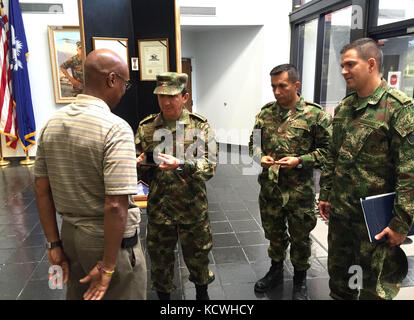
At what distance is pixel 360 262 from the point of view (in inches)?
69.9

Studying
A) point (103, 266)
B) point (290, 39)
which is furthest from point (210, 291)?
point (290, 39)

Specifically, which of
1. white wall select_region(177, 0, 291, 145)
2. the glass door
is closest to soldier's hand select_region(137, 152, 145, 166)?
the glass door

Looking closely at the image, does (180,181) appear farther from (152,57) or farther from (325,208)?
(152,57)

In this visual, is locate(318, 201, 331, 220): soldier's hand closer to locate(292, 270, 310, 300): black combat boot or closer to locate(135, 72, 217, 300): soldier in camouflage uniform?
locate(292, 270, 310, 300): black combat boot

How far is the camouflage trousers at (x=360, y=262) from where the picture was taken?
1.66 m

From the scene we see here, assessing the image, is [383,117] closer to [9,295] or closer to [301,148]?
[301,148]

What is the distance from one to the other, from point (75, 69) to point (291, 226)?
5804mm

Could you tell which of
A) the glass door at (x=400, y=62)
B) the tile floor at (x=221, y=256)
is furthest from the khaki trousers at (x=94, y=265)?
the glass door at (x=400, y=62)

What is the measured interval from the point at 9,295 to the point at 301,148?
2408 millimetres

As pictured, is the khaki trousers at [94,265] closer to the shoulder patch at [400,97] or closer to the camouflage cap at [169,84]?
the camouflage cap at [169,84]

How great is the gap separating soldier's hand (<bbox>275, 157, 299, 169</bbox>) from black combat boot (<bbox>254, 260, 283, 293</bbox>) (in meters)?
0.85

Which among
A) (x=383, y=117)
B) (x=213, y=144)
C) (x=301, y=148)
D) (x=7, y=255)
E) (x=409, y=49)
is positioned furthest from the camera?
(x=409, y=49)

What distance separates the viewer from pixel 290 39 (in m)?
6.86

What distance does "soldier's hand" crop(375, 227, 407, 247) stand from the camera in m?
1.58
